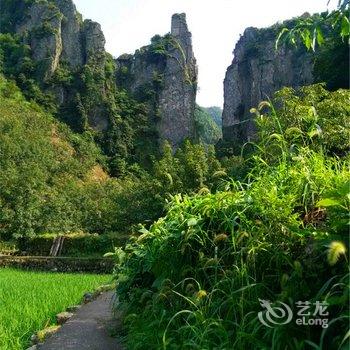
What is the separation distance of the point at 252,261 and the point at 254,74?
75.2m

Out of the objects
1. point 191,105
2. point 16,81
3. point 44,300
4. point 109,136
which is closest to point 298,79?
point 191,105

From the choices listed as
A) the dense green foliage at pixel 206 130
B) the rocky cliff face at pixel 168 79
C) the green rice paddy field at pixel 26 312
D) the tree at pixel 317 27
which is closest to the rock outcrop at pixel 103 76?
the rocky cliff face at pixel 168 79

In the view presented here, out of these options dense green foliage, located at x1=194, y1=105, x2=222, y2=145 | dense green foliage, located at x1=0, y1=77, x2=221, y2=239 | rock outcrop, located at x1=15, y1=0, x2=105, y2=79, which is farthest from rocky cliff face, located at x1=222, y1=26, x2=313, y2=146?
dense green foliage, located at x1=0, y1=77, x2=221, y2=239

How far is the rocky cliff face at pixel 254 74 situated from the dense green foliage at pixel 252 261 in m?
63.9

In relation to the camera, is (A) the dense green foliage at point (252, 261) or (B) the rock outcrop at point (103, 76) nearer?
(A) the dense green foliage at point (252, 261)

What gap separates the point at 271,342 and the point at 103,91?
7329 cm

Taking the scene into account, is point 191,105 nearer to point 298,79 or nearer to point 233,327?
point 298,79

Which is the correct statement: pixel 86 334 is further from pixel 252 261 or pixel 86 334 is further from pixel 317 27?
pixel 317 27

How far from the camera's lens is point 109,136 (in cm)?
7150

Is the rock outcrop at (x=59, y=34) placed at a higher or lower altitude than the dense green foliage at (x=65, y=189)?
higher

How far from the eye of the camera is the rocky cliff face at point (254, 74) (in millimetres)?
70250
